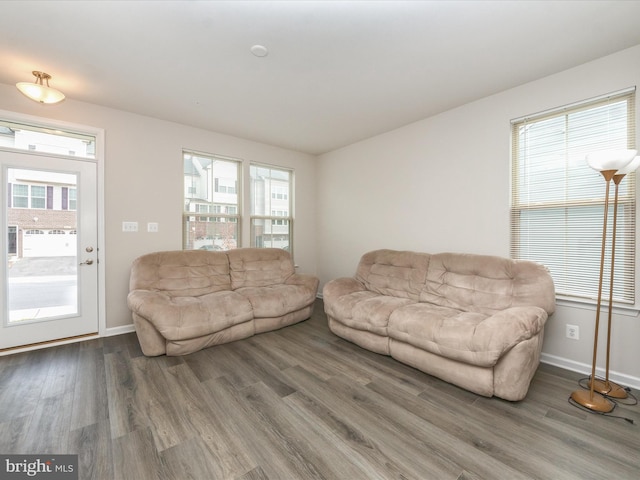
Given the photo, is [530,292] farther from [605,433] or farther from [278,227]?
[278,227]

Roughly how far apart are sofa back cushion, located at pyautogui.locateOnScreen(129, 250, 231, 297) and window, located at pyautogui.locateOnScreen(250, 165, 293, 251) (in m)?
0.95

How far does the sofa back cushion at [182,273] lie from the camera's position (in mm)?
3211

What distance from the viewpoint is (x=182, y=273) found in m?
3.43

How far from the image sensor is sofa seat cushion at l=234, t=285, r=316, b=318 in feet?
10.8

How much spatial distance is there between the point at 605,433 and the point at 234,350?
9.47 ft

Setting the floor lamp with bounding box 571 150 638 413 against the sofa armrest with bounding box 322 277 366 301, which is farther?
the sofa armrest with bounding box 322 277 366 301

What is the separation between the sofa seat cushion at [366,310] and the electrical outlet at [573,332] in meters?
1.36

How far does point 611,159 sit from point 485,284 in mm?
1300

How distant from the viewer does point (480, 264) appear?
9.06 feet

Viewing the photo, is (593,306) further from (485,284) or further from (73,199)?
(73,199)

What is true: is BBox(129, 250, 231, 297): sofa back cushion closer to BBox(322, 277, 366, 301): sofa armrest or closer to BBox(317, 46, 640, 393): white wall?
BBox(322, 277, 366, 301): sofa armrest

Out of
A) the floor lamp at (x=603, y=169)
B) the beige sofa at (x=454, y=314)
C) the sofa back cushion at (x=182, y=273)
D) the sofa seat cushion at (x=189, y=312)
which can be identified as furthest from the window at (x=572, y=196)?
the sofa back cushion at (x=182, y=273)

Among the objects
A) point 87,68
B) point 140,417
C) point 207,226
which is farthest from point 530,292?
point 87,68

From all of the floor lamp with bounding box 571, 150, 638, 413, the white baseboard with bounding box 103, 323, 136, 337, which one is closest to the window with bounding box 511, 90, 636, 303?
the floor lamp with bounding box 571, 150, 638, 413
